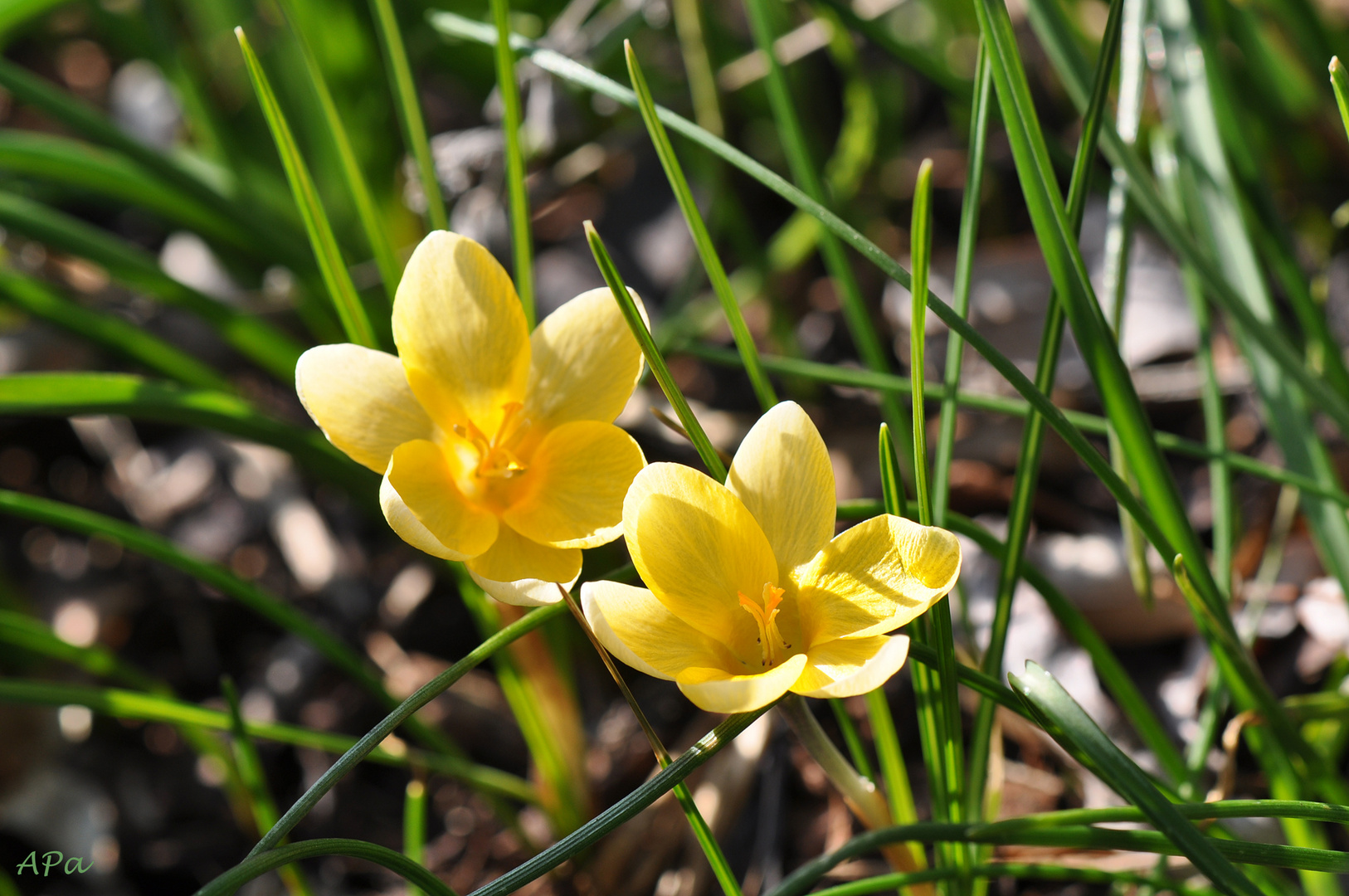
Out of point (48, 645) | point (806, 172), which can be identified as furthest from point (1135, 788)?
point (48, 645)

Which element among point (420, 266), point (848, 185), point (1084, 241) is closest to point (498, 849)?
point (420, 266)

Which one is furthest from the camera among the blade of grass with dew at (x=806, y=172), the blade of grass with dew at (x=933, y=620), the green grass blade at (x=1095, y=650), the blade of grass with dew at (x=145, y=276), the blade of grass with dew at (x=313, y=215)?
the blade of grass with dew at (x=145, y=276)

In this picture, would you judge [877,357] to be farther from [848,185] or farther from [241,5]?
[241,5]

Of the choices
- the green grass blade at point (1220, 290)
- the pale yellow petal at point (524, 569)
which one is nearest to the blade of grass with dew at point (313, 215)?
the pale yellow petal at point (524, 569)

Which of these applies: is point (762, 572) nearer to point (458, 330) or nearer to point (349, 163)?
point (458, 330)

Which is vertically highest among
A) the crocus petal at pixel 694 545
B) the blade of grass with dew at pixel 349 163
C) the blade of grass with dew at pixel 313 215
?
the blade of grass with dew at pixel 349 163

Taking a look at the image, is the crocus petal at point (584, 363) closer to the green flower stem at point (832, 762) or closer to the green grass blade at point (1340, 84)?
the green flower stem at point (832, 762)
